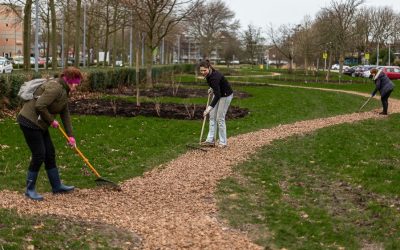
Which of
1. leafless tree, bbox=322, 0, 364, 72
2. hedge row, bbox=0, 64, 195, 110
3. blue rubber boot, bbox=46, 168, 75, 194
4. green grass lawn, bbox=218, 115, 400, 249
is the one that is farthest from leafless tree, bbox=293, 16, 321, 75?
blue rubber boot, bbox=46, 168, 75, 194

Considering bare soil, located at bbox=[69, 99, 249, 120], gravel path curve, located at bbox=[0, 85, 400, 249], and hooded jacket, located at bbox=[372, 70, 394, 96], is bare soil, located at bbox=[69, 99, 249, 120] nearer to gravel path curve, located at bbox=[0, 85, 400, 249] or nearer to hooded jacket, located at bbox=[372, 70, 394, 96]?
hooded jacket, located at bbox=[372, 70, 394, 96]

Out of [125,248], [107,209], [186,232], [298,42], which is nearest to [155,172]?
[107,209]

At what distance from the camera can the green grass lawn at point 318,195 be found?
584 centimetres

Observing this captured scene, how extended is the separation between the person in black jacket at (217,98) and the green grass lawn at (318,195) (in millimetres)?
1072

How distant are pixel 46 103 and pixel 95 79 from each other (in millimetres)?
17054

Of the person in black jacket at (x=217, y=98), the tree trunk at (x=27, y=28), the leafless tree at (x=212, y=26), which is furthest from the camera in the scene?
the leafless tree at (x=212, y=26)

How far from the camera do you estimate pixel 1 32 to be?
267 feet

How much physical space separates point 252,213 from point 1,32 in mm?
82464

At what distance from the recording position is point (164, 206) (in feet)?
22.7

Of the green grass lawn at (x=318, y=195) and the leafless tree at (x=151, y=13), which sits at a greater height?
the leafless tree at (x=151, y=13)

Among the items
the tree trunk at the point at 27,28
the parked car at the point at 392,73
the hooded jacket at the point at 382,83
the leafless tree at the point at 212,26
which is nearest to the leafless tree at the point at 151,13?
the tree trunk at the point at 27,28

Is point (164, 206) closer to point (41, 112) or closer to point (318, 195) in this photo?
point (41, 112)

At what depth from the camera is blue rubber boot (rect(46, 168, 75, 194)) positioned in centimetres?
701

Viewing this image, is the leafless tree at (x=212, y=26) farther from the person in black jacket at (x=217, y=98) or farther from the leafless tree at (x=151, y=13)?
the person in black jacket at (x=217, y=98)
